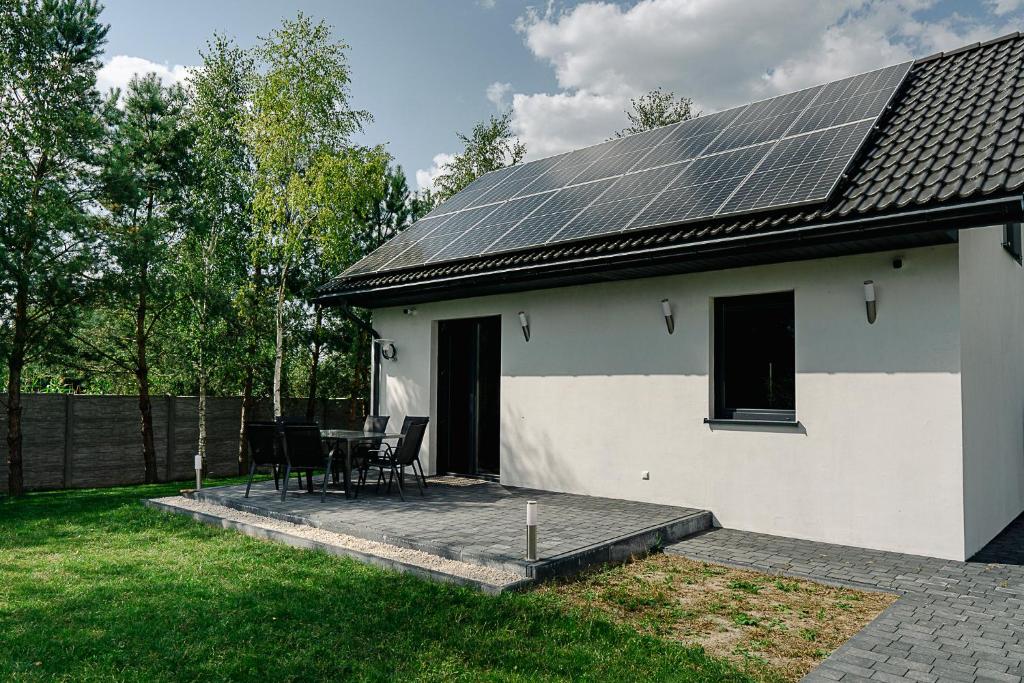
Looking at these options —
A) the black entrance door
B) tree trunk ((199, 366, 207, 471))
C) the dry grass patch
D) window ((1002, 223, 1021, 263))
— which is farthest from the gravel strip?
tree trunk ((199, 366, 207, 471))

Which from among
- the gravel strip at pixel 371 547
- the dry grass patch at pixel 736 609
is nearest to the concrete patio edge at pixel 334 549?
the gravel strip at pixel 371 547

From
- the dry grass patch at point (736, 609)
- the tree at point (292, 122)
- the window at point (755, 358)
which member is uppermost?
the tree at point (292, 122)

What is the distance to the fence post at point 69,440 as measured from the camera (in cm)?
1446

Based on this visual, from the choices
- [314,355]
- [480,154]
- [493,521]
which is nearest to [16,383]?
[314,355]

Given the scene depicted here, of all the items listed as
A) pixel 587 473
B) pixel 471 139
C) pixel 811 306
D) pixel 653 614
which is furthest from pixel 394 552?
pixel 471 139

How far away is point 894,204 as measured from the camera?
252 inches

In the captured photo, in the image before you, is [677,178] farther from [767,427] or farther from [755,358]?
[767,427]

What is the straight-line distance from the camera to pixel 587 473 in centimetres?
944

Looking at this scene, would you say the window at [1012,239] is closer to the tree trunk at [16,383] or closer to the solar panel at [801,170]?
the solar panel at [801,170]

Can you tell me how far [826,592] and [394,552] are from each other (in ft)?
12.5

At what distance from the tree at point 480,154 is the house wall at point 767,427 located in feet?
66.2

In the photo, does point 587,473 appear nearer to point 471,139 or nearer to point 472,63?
point 472,63

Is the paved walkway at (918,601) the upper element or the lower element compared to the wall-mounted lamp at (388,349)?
lower

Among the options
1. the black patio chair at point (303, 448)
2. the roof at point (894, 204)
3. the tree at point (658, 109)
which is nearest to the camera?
the roof at point (894, 204)
